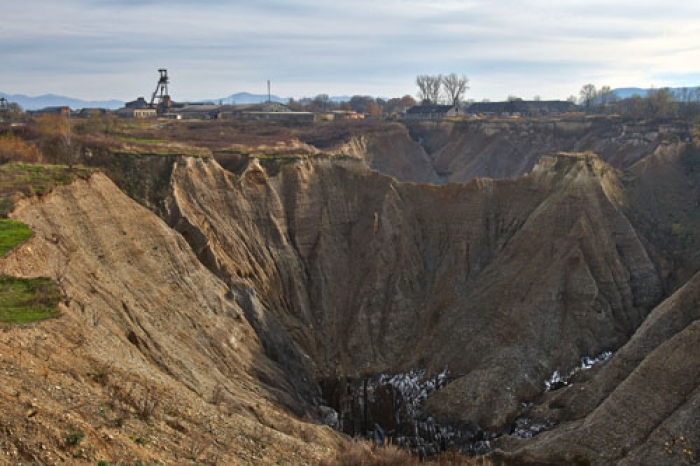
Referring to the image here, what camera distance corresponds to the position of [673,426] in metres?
21.1

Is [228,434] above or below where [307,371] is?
above

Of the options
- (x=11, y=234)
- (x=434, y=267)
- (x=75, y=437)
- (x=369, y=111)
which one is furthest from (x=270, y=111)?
(x=75, y=437)

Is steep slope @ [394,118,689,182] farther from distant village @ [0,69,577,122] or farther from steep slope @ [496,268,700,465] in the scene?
steep slope @ [496,268,700,465]

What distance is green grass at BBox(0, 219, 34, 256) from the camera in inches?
882

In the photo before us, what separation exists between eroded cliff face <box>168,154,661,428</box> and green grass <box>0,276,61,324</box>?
45.0 ft

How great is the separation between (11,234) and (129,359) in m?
7.82

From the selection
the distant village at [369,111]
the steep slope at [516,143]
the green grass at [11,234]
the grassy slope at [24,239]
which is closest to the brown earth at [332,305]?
the green grass at [11,234]

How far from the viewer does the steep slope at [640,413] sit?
20953 mm

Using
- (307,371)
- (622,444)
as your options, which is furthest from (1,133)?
(622,444)

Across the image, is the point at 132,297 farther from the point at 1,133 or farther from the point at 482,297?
the point at 1,133

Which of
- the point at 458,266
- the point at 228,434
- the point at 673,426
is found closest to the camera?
the point at 228,434

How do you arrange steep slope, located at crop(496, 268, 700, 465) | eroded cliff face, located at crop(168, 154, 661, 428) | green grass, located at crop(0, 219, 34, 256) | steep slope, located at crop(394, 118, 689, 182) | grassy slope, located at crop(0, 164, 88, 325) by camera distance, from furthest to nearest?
steep slope, located at crop(394, 118, 689, 182)
eroded cliff face, located at crop(168, 154, 661, 428)
green grass, located at crop(0, 219, 34, 256)
steep slope, located at crop(496, 268, 700, 465)
grassy slope, located at crop(0, 164, 88, 325)

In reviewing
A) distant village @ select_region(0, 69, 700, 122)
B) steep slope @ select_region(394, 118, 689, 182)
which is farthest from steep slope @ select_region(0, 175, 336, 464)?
steep slope @ select_region(394, 118, 689, 182)

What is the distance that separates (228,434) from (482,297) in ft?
72.7
